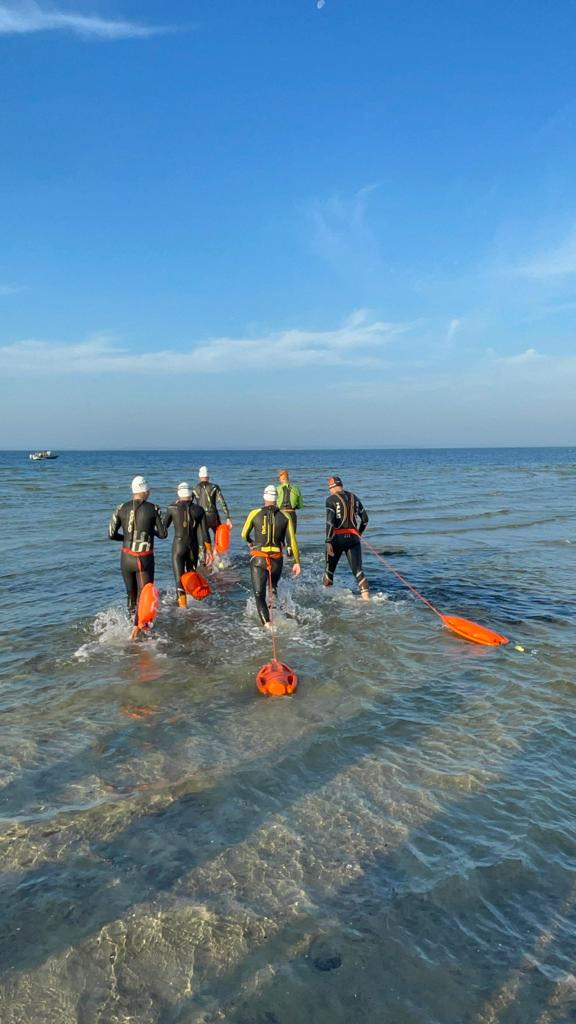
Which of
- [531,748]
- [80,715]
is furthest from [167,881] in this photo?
[531,748]

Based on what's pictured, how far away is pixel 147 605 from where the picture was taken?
943 cm

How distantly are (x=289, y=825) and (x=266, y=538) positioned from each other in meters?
5.64

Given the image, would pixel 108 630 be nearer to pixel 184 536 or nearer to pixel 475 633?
pixel 184 536

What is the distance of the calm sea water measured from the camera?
339 cm

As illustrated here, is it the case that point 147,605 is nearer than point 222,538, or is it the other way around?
point 147,605

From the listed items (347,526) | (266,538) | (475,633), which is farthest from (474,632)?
(266,538)

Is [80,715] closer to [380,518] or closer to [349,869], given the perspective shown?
[349,869]

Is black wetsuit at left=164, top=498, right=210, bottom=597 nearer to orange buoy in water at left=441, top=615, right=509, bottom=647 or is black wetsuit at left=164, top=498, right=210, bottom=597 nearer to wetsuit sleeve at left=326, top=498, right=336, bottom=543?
wetsuit sleeve at left=326, top=498, right=336, bottom=543

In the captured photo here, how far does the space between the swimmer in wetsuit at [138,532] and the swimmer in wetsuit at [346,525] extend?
3.70 meters

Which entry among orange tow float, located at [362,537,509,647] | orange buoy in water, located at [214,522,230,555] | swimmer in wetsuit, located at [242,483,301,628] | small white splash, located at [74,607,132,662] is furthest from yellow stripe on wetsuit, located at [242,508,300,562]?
orange buoy in water, located at [214,522,230,555]

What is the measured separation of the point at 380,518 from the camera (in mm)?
26812

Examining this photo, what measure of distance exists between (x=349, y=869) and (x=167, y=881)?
129 centimetres

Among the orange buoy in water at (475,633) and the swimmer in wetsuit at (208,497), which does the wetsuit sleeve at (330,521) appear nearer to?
the orange buoy in water at (475,633)

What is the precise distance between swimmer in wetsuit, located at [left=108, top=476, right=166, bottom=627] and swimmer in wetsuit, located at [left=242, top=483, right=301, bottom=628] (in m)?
1.51
